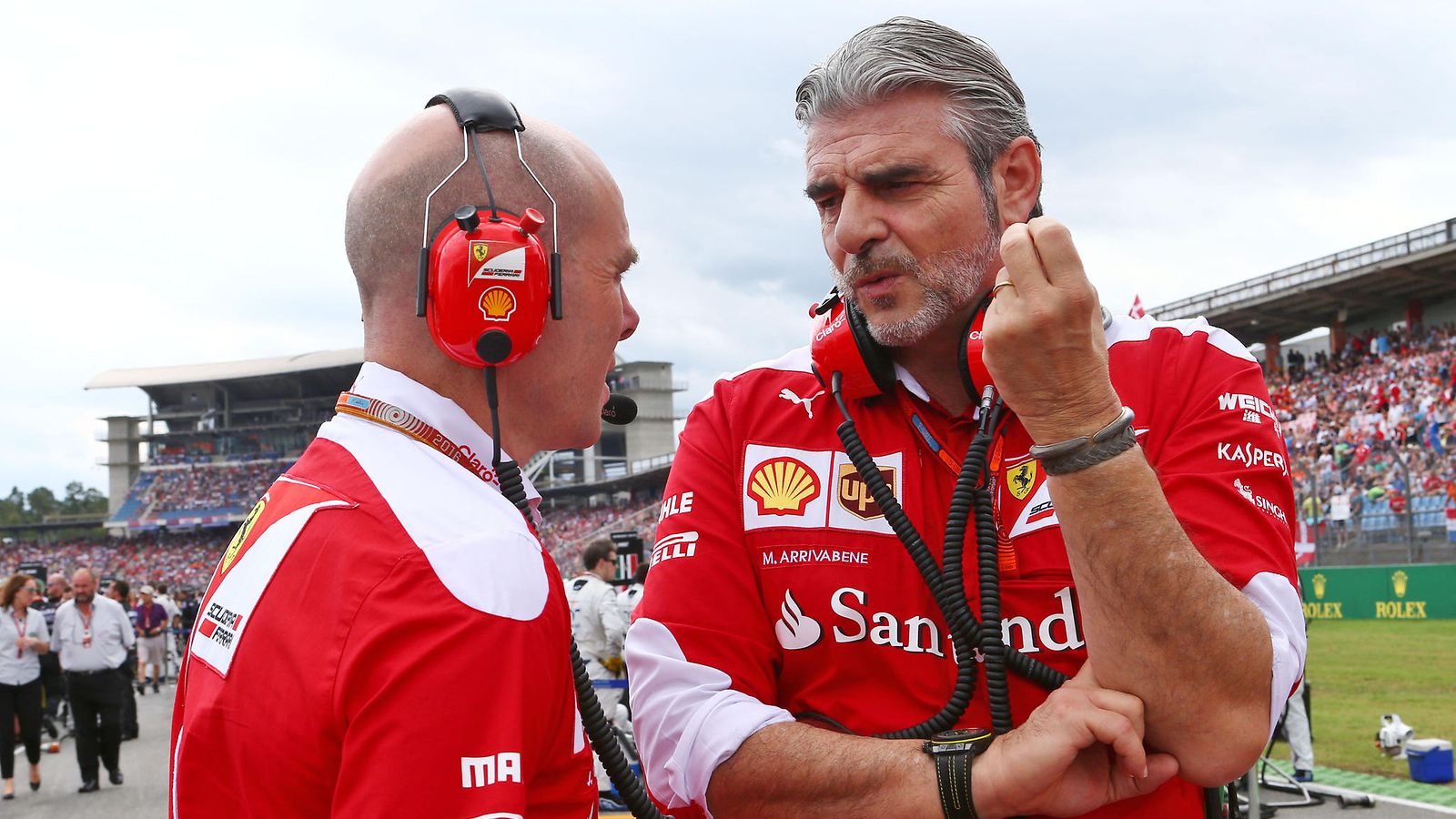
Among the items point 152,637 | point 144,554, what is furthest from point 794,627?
point 144,554

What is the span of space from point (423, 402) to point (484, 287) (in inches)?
7.0

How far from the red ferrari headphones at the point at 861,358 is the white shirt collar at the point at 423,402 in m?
0.73

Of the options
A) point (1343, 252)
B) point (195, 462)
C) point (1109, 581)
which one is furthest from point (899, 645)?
point (195, 462)

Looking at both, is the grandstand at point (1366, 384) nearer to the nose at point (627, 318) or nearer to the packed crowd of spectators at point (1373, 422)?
the packed crowd of spectators at point (1373, 422)

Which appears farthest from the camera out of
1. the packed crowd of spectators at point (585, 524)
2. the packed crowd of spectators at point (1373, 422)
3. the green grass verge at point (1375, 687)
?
the packed crowd of spectators at point (585, 524)

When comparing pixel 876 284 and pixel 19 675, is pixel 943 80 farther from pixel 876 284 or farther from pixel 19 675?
pixel 19 675

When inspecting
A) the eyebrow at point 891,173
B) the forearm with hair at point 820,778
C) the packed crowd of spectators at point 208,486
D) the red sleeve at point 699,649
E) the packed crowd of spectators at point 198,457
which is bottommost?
the forearm with hair at point 820,778

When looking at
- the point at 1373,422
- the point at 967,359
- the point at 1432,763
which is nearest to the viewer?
the point at 967,359

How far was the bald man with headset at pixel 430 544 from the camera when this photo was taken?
1.05 m

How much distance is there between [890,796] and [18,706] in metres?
10.5

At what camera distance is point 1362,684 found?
10.6m

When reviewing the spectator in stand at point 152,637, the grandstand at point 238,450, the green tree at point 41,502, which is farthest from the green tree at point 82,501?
the spectator in stand at point 152,637

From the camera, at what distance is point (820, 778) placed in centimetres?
159

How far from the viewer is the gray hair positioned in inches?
75.7
